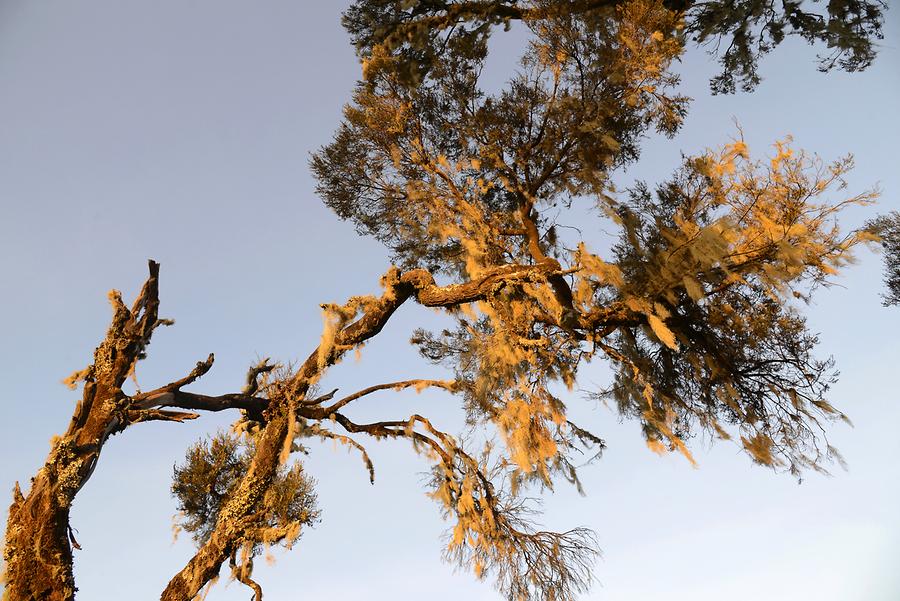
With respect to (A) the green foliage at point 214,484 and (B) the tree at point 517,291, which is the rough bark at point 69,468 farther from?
(A) the green foliage at point 214,484

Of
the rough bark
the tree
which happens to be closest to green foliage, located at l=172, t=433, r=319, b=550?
the tree

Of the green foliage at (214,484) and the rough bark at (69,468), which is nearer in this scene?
the rough bark at (69,468)

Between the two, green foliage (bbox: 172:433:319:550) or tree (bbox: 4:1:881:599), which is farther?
green foliage (bbox: 172:433:319:550)

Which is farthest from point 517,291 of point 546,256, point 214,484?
point 214,484

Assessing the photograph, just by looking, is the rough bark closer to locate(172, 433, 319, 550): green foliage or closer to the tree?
the tree

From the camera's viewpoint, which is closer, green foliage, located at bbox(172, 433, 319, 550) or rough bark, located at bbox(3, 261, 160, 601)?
rough bark, located at bbox(3, 261, 160, 601)

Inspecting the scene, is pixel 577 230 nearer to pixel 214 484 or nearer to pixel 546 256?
pixel 546 256

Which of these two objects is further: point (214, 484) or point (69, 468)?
point (214, 484)

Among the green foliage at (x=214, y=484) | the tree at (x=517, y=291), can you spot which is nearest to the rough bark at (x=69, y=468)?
the tree at (x=517, y=291)

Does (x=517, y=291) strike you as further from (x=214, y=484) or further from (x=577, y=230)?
(x=214, y=484)

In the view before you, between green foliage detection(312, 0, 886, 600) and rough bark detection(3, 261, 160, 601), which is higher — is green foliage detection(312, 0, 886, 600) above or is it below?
above

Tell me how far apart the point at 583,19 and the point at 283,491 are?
8007 millimetres

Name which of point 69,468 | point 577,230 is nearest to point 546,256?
point 577,230

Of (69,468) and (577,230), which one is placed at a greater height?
(577,230)
